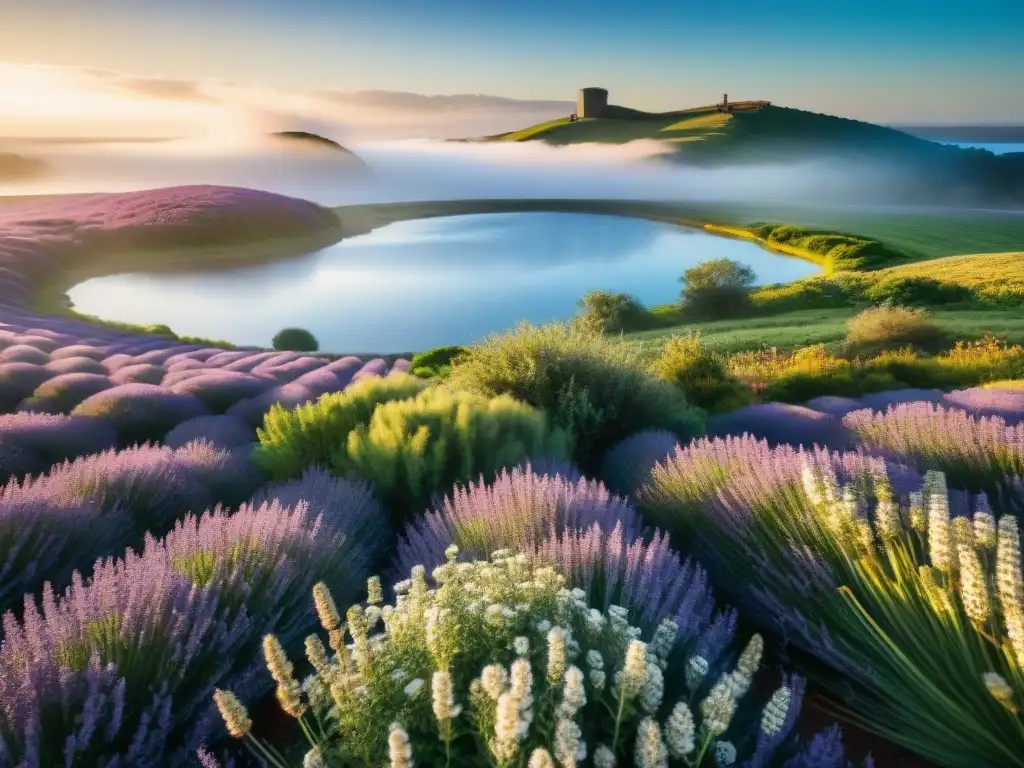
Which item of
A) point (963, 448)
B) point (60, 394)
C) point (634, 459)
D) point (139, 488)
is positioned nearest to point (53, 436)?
point (60, 394)

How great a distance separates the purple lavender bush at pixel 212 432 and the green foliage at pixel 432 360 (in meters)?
4.02

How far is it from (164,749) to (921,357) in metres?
9.03

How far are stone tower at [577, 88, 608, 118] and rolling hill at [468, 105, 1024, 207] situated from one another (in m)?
1.09

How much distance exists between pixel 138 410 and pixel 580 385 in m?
3.95

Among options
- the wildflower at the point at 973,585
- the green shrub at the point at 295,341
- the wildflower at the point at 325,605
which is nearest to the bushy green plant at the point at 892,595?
the wildflower at the point at 973,585

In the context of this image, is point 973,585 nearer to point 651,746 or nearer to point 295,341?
point 651,746

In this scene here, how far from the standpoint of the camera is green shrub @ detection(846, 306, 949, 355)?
8.61 metres

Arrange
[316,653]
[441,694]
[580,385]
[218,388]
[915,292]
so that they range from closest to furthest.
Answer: [441,694] → [316,653] → [580,385] → [218,388] → [915,292]

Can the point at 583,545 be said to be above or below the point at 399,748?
below

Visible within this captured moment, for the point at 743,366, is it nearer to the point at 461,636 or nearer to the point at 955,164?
the point at 955,164

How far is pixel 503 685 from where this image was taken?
4.55 feet

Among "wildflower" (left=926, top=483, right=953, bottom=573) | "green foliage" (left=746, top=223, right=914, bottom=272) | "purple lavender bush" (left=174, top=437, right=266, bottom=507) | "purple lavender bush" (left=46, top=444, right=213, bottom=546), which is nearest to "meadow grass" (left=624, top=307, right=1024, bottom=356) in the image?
"green foliage" (left=746, top=223, right=914, bottom=272)

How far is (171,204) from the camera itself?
1401 centimetres

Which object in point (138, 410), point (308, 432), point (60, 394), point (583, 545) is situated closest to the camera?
point (583, 545)
